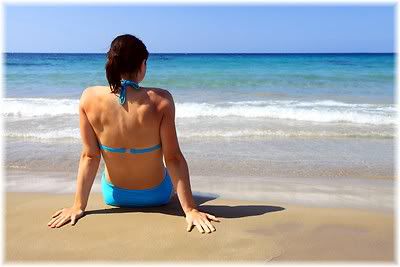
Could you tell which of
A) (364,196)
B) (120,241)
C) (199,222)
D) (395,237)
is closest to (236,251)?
(199,222)

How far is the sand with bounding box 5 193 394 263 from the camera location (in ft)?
8.41

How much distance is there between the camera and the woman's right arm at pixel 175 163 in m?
2.95

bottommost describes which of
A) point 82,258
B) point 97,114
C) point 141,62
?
point 82,258

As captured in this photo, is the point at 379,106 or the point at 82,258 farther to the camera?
the point at 379,106

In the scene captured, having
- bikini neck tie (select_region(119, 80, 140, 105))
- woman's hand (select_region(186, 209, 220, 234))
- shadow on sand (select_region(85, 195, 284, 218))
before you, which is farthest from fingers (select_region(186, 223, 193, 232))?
bikini neck tie (select_region(119, 80, 140, 105))

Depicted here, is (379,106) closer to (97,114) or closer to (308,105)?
(308,105)

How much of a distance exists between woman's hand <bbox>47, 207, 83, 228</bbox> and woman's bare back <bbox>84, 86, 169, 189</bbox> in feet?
1.24

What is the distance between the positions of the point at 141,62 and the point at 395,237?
72.8 inches

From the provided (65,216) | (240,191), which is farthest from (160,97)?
(240,191)

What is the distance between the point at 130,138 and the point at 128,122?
12cm

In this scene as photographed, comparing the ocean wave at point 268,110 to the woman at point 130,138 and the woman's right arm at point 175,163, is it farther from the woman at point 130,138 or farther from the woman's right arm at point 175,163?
the woman's right arm at point 175,163

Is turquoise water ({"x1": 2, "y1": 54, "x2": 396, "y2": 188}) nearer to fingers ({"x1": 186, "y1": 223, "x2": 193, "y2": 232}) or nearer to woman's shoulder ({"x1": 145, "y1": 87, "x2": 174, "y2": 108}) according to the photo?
fingers ({"x1": 186, "y1": 223, "x2": 193, "y2": 232})

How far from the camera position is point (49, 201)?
3.50 metres

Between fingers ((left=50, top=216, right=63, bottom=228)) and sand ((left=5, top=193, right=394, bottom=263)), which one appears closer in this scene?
sand ((left=5, top=193, right=394, bottom=263))
